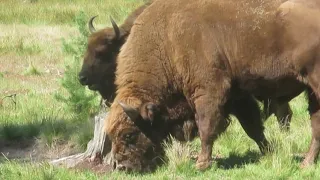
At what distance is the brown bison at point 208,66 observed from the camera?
8.53 meters

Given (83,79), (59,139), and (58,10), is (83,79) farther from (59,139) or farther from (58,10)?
(58,10)

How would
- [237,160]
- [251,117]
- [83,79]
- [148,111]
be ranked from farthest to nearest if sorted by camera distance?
[83,79] → [251,117] → [237,160] → [148,111]

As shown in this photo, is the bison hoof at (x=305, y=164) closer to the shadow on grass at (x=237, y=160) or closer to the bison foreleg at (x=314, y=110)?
the bison foreleg at (x=314, y=110)

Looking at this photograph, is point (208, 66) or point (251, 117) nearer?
point (208, 66)

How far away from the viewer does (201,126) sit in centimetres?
869

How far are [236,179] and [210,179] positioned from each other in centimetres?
28

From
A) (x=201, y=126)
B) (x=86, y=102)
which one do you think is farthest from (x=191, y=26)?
(x=86, y=102)

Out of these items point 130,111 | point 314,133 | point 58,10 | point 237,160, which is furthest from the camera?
point 58,10

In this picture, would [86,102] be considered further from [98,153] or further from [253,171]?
[253,171]

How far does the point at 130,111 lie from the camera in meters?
8.55

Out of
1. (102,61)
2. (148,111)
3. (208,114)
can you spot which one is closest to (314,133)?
(208,114)

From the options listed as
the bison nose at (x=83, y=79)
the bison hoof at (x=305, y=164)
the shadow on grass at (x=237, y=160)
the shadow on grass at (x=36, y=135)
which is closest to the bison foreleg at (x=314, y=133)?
the bison hoof at (x=305, y=164)

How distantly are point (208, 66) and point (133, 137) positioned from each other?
3.95ft

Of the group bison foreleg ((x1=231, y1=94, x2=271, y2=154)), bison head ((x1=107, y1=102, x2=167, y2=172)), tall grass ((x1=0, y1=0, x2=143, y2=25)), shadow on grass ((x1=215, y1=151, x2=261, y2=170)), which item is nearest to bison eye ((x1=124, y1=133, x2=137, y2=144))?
bison head ((x1=107, y1=102, x2=167, y2=172))
